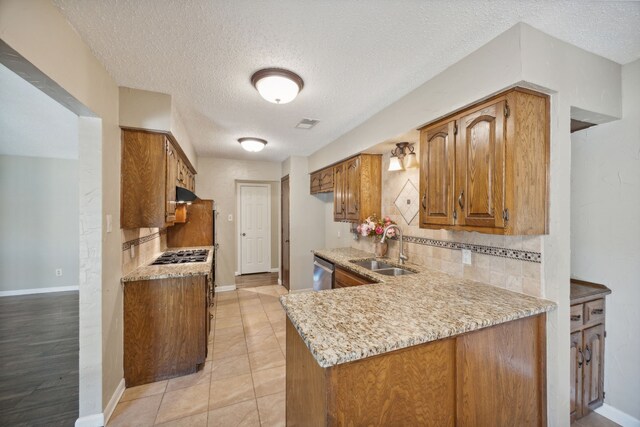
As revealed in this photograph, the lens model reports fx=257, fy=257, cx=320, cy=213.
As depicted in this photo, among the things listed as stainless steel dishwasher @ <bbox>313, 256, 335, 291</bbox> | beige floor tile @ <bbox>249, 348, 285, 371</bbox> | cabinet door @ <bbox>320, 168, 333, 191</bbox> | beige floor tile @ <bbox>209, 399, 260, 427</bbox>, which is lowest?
beige floor tile @ <bbox>209, 399, 260, 427</bbox>

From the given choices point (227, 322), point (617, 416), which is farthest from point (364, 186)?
point (617, 416)

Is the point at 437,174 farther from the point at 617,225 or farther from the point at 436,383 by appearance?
the point at 436,383

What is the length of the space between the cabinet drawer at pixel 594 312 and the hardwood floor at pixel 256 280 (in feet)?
14.9

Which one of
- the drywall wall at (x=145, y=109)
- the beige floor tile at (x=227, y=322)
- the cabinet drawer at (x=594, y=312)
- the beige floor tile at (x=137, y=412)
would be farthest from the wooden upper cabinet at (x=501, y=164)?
the beige floor tile at (x=227, y=322)

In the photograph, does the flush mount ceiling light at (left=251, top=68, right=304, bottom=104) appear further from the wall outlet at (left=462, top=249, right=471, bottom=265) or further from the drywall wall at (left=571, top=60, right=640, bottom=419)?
the drywall wall at (left=571, top=60, right=640, bottom=419)

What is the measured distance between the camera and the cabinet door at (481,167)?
151cm

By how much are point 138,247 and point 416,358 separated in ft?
8.87

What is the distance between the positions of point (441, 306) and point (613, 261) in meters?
1.42

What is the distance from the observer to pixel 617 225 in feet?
5.80

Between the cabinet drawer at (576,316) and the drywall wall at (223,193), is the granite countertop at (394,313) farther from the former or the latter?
the drywall wall at (223,193)

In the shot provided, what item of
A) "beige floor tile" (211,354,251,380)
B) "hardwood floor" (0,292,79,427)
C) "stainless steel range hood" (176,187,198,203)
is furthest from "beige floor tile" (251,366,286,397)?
"stainless steel range hood" (176,187,198,203)

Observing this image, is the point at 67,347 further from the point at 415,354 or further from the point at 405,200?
the point at 405,200

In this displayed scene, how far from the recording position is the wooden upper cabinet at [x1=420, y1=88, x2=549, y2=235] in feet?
4.79

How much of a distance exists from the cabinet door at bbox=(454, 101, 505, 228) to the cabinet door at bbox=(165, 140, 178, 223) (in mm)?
2433
